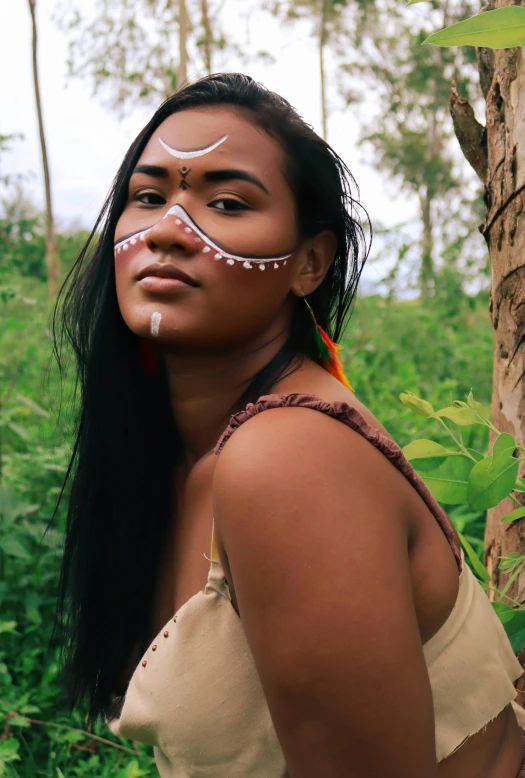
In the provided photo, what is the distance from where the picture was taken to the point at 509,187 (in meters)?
1.58

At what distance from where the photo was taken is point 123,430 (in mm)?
1596

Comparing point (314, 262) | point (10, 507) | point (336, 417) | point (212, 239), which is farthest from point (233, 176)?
point (10, 507)

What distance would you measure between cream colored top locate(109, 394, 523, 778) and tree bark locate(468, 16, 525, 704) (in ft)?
1.41

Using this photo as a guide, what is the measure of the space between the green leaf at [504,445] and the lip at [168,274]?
519 mm

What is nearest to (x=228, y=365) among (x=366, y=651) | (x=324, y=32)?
(x=366, y=651)

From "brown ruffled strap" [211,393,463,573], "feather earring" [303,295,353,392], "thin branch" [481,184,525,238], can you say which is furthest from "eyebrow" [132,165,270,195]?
"thin branch" [481,184,525,238]

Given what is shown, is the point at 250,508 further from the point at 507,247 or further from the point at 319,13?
the point at 319,13

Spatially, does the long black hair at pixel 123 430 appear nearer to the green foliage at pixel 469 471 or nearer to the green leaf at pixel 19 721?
the green foliage at pixel 469 471

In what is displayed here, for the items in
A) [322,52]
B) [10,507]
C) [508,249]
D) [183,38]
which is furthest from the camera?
[322,52]

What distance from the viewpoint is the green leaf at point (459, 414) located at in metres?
1.36

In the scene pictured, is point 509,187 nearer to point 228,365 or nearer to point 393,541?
point 228,365

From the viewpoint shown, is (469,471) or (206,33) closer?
(469,471)

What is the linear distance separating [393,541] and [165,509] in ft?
2.19

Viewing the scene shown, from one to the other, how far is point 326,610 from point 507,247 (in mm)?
927
